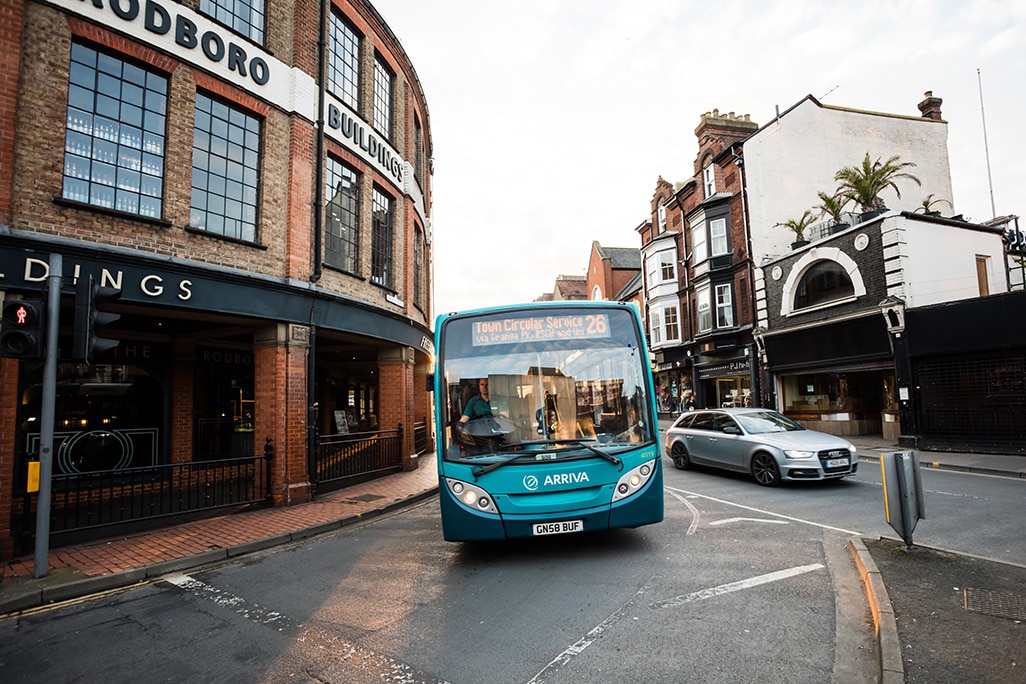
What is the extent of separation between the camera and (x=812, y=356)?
21422 mm

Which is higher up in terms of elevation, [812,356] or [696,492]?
[812,356]

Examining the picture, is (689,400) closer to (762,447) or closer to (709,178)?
(709,178)

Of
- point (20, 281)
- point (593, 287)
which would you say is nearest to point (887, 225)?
point (20, 281)

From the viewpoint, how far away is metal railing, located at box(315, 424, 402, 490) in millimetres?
11288

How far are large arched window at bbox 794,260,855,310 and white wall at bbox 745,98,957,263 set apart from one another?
3833 millimetres

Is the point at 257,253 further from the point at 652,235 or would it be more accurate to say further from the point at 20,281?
the point at 652,235

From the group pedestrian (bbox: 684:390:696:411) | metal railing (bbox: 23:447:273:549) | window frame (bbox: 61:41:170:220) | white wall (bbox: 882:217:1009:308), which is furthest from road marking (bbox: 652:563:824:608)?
pedestrian (bbox: 684:390:696:411)

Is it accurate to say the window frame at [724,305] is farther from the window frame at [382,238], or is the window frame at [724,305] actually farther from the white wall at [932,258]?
the window frame at [382,238]

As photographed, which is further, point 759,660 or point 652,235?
point 652,235

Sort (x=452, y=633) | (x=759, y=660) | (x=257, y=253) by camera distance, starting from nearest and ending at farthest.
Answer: (x=759, y=660) < (x=452, y=633) < (x=257, y=253)

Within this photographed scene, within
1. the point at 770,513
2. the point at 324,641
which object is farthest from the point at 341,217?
the point at 770,513

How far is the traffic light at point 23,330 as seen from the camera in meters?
5.95

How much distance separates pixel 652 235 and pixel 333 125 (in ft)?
96.0

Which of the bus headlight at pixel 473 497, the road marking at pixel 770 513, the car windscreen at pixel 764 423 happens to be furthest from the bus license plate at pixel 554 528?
the car windscreen at pixel 764 423
